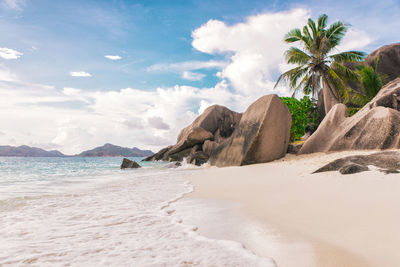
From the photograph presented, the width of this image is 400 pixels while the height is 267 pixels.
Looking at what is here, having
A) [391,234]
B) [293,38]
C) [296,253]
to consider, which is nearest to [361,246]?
[391,234]

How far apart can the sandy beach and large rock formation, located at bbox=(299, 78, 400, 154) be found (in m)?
3.83

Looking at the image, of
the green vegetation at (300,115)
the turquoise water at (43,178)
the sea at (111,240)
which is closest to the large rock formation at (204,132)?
the turquoise water at (43,178)

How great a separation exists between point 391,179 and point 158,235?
128 inches

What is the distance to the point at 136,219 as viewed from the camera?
108 inches

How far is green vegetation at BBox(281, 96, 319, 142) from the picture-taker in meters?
21.5

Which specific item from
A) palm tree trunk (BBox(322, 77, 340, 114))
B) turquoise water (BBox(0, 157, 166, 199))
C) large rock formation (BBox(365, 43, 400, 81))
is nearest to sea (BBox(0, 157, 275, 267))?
turquoise water (BBox(0, 157, 166, 199))

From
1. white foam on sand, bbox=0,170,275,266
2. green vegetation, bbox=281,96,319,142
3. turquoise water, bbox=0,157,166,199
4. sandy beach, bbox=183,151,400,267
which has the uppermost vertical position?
green vegetation, bbox=281,96,319,142

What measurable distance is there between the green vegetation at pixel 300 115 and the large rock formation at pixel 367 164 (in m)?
16.9

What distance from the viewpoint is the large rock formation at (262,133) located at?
31.0 ft

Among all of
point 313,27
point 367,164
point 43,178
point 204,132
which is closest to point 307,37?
point 313,27

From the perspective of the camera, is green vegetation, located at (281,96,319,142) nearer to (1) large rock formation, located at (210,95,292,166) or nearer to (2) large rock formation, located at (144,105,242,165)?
(2) large rock formation, located at (144,105,242,165)

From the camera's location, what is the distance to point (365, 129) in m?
7.34

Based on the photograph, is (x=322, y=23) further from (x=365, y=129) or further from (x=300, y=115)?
(x=365, y=129)

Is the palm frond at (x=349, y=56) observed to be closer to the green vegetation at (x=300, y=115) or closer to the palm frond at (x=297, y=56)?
the palm frond at (x=297, y=56)
